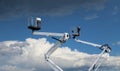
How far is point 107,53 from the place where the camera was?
149m

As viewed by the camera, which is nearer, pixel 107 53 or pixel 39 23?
pixel 39 23

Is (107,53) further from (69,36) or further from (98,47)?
(69,36)

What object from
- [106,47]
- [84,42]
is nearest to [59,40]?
[84,42]

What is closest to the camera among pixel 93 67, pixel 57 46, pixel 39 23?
pixel 39 23

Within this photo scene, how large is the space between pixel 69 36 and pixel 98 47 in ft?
59.0

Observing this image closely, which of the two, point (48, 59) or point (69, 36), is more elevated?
point (69, 36)

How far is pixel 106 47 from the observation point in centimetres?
14825

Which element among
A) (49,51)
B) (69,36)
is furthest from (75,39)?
(49,51)

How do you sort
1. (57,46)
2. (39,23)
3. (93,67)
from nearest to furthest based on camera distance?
1. (39,23)
2. (57,46)
3. (93,67)

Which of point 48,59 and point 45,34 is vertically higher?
point 45,34

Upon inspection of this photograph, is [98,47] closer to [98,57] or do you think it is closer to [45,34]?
[98,57]

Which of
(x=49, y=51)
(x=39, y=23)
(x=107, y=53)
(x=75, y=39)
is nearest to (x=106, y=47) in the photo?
(x=107, y=53)

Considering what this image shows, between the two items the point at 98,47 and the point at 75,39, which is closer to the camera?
the point at 75,39

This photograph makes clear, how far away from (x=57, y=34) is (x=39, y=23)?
11047 mm
